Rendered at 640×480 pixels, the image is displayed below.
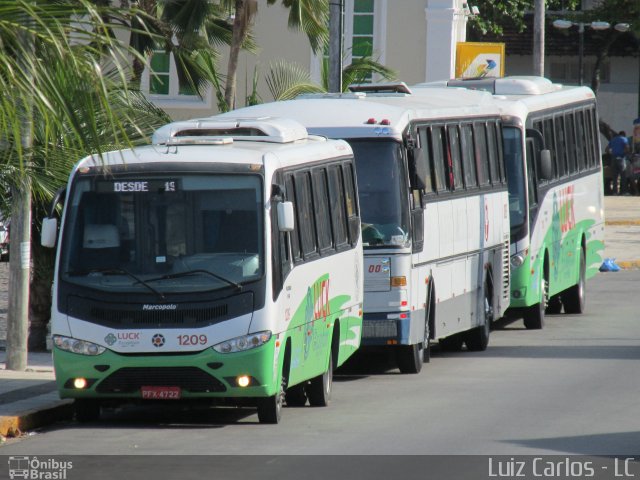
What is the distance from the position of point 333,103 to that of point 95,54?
26.2 feet

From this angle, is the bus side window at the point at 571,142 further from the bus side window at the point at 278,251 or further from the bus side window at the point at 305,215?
the bus side window at the point at 278,251

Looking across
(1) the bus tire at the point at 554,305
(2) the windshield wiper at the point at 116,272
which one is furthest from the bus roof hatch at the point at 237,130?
(1) the bus tire at the point at 554,305

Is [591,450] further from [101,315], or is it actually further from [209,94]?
[209,94]

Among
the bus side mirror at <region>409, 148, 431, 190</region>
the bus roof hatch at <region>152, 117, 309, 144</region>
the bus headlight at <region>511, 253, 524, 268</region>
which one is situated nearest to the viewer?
the bus roof hatch at <region>152, 117, 309, 144</region>

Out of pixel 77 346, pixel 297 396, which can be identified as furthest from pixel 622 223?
pixel 77 346

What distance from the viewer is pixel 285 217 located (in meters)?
12.9

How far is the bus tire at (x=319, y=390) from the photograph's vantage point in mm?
14367

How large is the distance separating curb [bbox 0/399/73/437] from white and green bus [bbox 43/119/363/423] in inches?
11.7

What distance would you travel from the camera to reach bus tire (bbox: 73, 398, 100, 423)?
1328 cm

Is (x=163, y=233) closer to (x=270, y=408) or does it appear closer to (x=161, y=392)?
(x=161, y=392)

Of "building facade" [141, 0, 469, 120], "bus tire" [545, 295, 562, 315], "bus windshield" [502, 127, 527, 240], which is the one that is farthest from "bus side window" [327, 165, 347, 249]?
"building facade" [141, 0, 469, 120]

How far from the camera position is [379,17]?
3653 centimetres

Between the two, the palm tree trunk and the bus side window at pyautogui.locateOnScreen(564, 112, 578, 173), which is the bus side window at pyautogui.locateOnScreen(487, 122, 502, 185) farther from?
the palm tree trunk

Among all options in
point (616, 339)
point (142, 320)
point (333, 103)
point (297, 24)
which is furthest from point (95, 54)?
point (297, 24)
